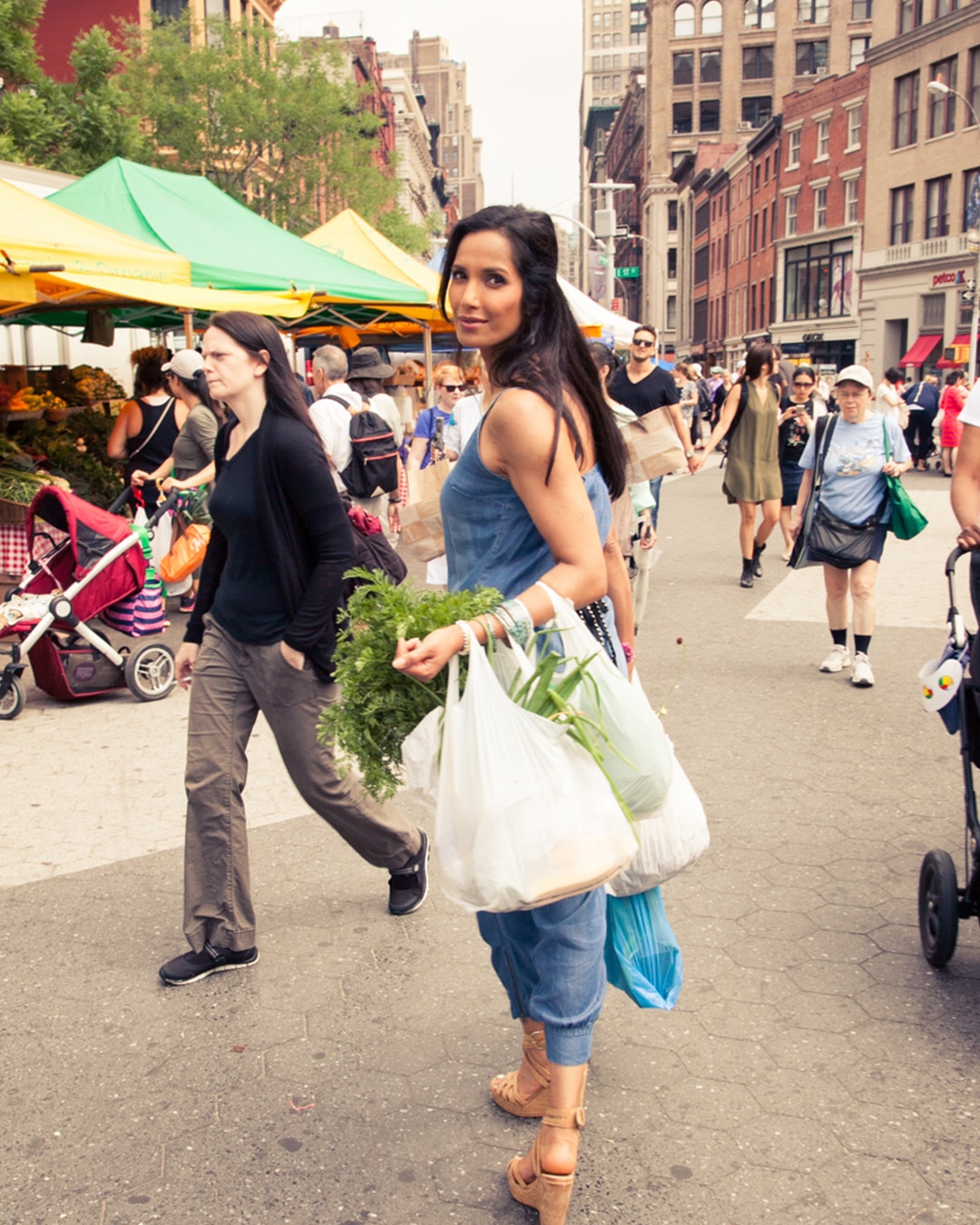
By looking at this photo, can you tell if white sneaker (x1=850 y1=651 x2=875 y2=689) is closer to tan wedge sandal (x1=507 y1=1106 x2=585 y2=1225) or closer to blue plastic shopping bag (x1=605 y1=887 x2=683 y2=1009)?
blue plastic shopping bag (x1=605 y1=887 x2=683 y2=1009)

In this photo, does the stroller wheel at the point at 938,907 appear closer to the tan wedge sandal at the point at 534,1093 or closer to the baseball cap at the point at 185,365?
the tan wedge sandal at the point at 534,1093

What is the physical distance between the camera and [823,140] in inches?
2205

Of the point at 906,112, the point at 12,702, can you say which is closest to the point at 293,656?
the point at 12,702

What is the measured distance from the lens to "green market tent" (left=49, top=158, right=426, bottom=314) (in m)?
10.6

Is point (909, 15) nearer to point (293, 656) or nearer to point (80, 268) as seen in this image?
point (80, 268)

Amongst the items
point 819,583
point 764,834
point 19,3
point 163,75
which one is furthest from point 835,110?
point 764,834

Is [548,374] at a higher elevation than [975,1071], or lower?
higher

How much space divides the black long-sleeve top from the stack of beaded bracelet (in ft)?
4.30

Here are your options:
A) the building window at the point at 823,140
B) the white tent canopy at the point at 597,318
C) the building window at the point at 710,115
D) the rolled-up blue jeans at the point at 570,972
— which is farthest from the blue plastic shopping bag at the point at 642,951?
the building window at the point at 710,115

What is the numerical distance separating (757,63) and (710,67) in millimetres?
4579

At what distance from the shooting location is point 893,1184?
8.41ft

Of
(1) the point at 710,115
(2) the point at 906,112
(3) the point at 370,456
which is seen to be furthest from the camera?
(1) the point at 710,115

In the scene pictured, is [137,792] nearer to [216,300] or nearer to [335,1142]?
[335,1142]

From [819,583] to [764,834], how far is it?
6211 millimetres
